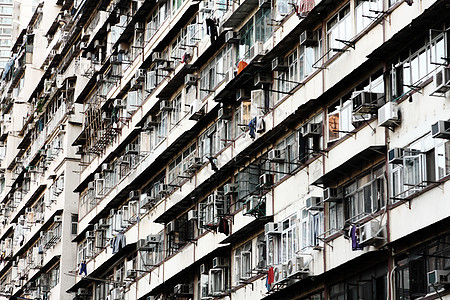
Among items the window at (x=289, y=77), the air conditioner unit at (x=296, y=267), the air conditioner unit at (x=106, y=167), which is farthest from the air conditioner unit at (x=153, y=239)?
the air conditioner unit at (x=296, y=267)

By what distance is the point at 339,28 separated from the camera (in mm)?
23547

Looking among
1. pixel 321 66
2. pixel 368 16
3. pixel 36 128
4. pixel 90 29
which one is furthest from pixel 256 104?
pixel 36 128

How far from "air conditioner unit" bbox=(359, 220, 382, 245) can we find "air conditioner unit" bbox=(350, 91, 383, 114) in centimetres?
240

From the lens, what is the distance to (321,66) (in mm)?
24000

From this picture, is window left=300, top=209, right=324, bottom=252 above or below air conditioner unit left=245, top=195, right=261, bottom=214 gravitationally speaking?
below

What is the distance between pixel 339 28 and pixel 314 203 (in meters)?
4.13

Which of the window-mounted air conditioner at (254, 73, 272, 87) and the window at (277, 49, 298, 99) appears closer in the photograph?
the window at (277, 49, 298, 99)

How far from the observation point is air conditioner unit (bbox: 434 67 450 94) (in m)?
19.0

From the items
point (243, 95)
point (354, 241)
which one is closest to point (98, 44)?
point (243, 95)

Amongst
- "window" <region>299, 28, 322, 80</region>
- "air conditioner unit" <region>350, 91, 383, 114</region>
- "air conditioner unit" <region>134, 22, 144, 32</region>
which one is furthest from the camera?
"air conditioner unit" <region>134, 22, 144, 32</region>

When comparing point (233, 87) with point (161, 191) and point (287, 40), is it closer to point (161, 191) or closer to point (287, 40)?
point (287, 40)

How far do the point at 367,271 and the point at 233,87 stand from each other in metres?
8.53

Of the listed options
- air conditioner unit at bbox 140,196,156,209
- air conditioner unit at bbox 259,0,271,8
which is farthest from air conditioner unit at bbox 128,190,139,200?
air conditioner unit at bbox 259,0,271,8

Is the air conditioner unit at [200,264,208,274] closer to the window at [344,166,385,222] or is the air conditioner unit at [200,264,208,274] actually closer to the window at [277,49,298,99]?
the window at [277,49,298,99]
